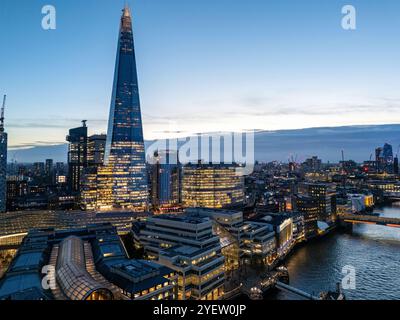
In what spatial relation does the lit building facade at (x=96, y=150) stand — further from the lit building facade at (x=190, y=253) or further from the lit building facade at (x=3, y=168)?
the lit building facade at (x=190, y=253)

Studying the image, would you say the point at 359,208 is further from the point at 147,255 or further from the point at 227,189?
the point at 147,255

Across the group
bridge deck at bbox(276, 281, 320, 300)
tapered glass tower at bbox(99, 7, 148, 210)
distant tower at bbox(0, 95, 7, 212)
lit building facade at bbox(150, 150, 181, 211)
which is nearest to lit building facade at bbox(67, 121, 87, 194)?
lit building facade at bbox(150, 150, 181, 211)

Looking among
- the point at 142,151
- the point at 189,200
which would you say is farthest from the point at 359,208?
the point at 142,151

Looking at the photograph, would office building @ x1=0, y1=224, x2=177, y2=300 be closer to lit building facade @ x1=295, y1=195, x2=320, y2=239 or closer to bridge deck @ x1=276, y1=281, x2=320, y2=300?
bridge deck @ x1=276, y1=281, x2=320, y2=300

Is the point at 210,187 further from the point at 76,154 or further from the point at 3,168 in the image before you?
the point at 76,154

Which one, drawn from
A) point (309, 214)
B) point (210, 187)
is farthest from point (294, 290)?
point (210, 187)
